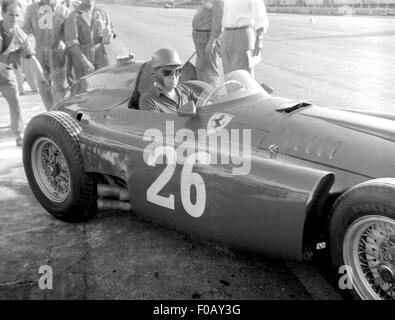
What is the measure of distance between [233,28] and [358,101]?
8.90ft

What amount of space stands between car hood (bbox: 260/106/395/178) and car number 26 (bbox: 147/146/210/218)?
0.50 m

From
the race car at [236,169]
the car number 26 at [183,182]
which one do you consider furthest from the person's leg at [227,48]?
the car number 26 at [183,182]

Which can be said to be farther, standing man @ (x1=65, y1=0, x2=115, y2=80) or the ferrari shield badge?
standing man @ (x1=65, y1=0, x2=115, y2=80)

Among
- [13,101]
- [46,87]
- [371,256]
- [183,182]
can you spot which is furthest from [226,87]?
[46,87]

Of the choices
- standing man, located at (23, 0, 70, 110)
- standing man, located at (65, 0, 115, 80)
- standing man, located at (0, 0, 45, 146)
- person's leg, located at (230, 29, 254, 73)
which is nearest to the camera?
standing man, located at (0, 0, 45, 146)

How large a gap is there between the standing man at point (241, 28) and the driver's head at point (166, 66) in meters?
2.90

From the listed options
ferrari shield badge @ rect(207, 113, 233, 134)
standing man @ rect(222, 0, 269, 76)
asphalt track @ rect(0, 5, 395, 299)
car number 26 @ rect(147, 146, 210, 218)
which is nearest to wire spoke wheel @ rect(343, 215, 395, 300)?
asphalt track @ rect(0, 5, 395, 299)

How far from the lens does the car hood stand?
272cm

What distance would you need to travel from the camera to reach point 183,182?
2.88 meters

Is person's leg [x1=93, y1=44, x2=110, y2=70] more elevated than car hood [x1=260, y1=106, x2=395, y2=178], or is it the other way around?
person's leg [x1=93, y1=44, x2=110, y2=70]

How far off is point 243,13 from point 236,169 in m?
4.32

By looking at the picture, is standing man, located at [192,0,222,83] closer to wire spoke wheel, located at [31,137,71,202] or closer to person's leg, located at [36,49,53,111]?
person's leg, located at [36,49,53,111]
